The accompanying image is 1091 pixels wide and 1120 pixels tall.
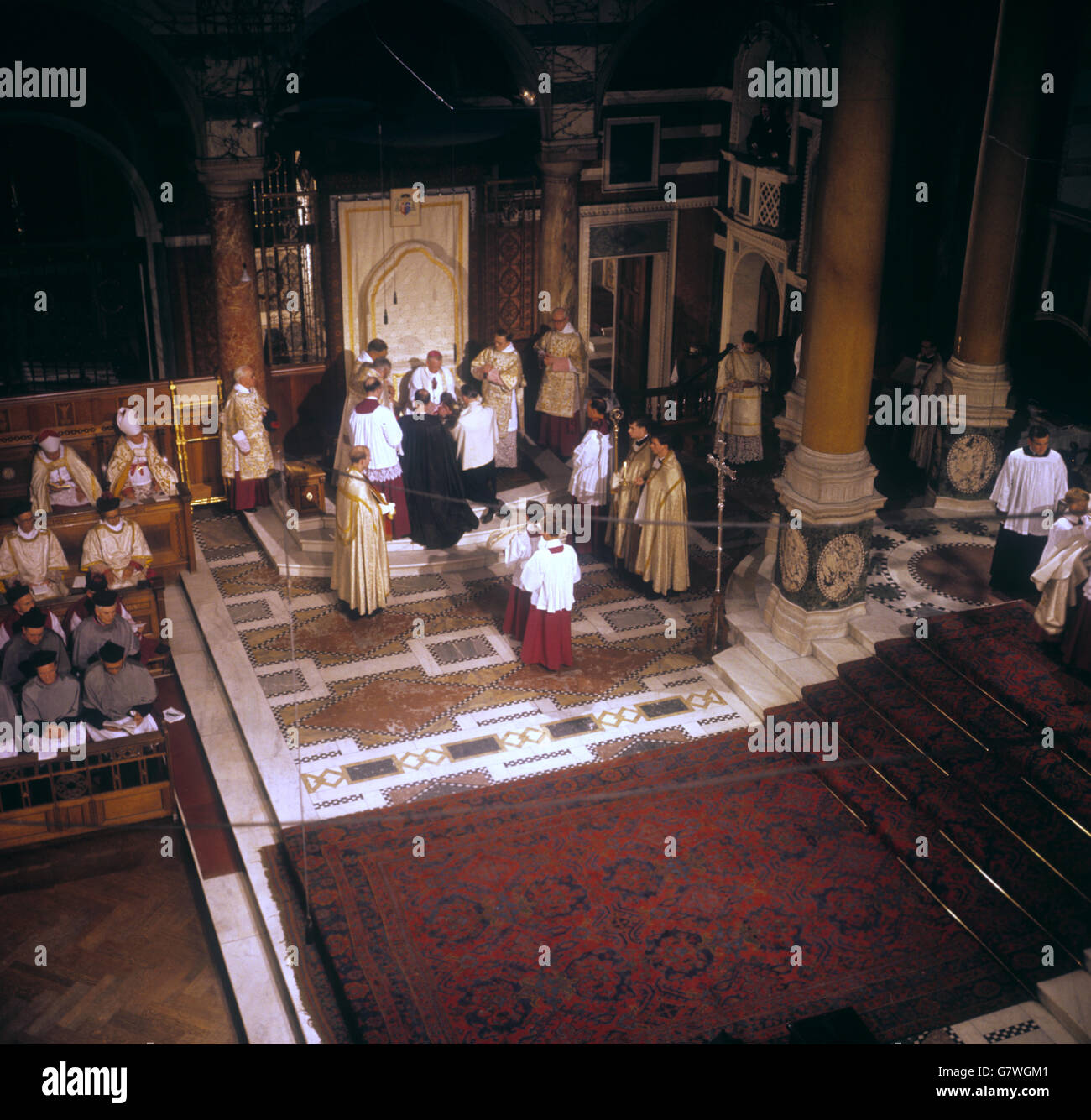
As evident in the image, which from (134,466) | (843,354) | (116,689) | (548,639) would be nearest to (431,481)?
(548,639)

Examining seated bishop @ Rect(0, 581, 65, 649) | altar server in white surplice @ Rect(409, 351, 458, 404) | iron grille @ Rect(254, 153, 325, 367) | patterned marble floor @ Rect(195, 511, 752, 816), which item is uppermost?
iron grille @ Rect(254, 153, 325, 367)

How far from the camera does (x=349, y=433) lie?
455 inches

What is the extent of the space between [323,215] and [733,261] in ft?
13.1

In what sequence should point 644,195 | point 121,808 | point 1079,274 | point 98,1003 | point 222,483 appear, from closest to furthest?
point 98,1003 → point 121,808 → point 1079,274 → point 222,483 → point 644,195

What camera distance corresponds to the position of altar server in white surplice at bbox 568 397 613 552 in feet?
36.9

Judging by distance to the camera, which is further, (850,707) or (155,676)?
(155,676)

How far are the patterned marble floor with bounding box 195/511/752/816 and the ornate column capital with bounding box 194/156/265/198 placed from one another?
2960mm

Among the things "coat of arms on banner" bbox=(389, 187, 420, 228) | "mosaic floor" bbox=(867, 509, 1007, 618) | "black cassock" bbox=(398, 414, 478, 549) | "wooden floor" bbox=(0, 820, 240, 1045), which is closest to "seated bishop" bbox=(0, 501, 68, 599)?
"wooden floor" bbox=(0, 820, 240, 1045)

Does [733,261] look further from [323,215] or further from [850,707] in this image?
[850,707]

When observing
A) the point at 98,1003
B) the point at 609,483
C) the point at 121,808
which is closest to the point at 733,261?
the point at 609,483

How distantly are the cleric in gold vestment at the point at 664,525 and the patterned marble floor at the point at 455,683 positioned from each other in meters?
0.22

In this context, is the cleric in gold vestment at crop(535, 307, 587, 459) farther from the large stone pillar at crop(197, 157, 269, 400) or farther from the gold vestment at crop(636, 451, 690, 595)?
the large stone pillar at crop(197, 157, 269, 400)

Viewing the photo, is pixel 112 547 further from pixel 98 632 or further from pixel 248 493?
pixel 248 493

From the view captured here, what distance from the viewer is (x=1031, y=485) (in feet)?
32.7
